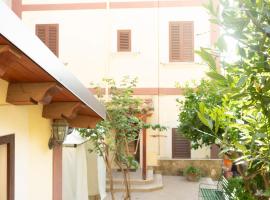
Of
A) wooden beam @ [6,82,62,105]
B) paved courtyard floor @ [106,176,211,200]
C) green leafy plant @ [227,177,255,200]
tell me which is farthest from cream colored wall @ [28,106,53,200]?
paved courtyard floor @ [106,176,211,200]

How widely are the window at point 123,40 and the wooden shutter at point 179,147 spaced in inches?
147

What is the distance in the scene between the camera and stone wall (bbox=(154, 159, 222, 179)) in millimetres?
14094

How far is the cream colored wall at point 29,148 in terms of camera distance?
3.32 m

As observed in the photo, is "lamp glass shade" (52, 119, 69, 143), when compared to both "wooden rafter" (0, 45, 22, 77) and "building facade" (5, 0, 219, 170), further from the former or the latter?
"building facade" (5, 0, 219, 170)

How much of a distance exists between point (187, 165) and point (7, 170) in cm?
1136

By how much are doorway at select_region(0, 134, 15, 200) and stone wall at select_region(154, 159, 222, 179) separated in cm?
1125

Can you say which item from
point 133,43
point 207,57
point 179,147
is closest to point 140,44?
point 133,43

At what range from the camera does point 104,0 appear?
1459 centimetres

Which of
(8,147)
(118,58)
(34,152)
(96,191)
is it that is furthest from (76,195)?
(118,58)

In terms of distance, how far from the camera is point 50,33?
1480 cm

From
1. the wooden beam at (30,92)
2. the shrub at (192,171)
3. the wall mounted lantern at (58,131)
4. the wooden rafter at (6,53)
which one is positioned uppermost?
the wooden rafter at (6,53)

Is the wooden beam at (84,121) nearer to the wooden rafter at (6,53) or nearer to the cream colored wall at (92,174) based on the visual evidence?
the wooden rafter at (6,53)

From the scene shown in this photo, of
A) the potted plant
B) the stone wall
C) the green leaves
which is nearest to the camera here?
the green leaves

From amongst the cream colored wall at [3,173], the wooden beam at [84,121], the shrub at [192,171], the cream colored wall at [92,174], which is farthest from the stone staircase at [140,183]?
the cream colored wall at [3,173]
